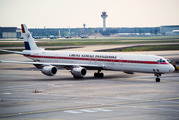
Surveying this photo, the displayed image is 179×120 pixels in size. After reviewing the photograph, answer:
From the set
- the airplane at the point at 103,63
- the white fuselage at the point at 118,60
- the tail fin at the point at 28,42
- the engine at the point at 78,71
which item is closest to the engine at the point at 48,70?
the airplane at the point at 103,63

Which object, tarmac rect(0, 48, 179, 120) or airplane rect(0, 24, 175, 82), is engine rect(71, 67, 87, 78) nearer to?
airplane rect(0, 24, 175, 82)

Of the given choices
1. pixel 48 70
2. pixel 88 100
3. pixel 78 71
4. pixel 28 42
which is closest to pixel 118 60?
pixel 78 71

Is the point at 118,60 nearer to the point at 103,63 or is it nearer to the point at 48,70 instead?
the point at 103,63

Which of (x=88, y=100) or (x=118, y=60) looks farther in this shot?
(x=118, y=60)

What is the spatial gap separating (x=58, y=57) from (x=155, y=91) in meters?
22.1

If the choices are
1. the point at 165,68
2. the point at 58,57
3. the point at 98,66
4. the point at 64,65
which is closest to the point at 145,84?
the point at 165,68

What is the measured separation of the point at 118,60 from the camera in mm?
46969

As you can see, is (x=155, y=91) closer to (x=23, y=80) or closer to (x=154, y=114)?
(x=154, y=114)

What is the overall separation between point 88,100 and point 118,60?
1773 cm

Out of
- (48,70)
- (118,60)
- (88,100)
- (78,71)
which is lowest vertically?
(88,100)

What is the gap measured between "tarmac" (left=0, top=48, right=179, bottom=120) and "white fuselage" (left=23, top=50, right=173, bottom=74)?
242 cm

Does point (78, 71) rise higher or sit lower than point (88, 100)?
higher

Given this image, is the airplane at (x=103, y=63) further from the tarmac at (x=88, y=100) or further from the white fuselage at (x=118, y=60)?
the tarmac at (x=88, y=100)

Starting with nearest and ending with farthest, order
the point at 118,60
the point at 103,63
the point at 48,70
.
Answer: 1. the point at 48,70
2. the point at 118,60
3. the point at 103,63
